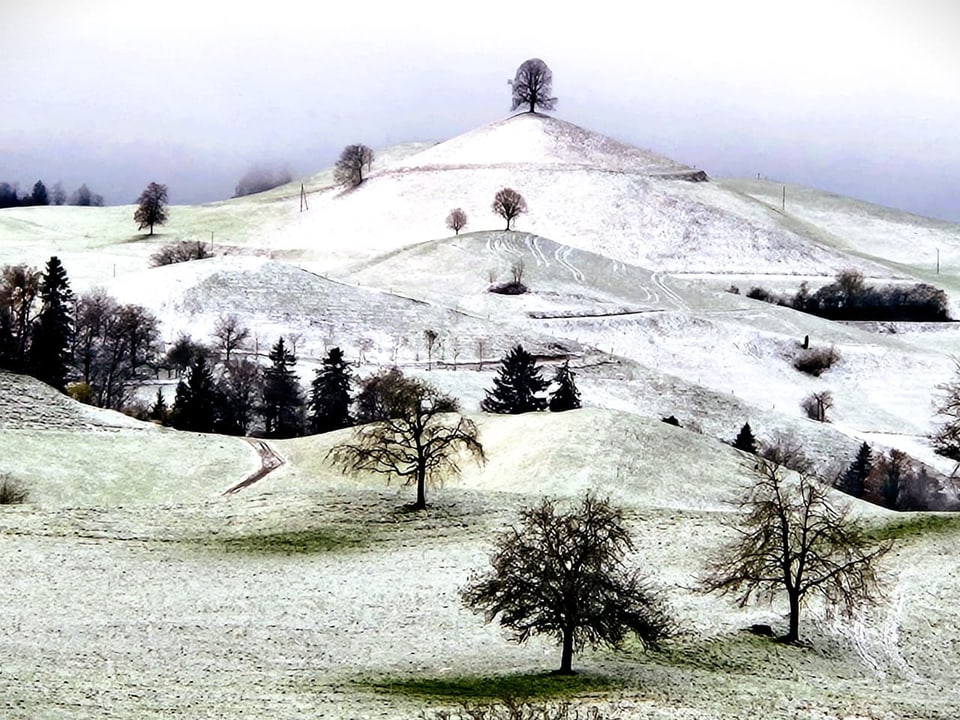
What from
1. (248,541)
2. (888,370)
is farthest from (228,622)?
(888,370)

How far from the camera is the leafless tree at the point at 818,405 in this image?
131 m

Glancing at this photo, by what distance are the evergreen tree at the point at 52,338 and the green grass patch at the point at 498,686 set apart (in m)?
66.7

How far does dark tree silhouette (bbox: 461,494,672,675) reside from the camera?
42625 mm

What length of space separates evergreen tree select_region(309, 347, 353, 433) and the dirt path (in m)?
18.1

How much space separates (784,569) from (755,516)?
227 cm

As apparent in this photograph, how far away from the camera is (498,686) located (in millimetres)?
39562

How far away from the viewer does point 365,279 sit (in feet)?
559

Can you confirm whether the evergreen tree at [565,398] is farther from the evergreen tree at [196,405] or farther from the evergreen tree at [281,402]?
the evergreen tree at [196,405]

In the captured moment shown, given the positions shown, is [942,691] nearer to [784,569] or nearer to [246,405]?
[784,569]

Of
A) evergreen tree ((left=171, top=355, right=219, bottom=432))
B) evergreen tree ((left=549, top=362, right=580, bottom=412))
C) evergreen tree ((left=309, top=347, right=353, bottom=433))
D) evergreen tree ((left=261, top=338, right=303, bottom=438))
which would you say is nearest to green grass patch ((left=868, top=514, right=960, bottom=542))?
evergreen tree ((left=549, top=362, right=580, bottom=412))

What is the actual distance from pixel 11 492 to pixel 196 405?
108ft

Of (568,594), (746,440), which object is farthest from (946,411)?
(568,594)

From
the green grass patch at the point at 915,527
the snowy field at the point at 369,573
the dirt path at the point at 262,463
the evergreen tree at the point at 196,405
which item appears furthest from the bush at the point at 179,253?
the green grass patch at the point at 915,527

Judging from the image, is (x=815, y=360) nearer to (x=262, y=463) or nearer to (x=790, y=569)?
(x=262, y=463)
